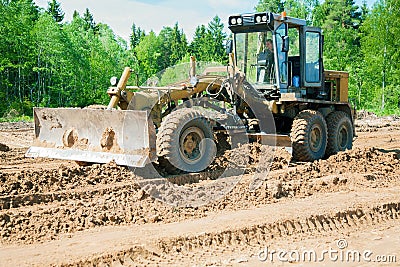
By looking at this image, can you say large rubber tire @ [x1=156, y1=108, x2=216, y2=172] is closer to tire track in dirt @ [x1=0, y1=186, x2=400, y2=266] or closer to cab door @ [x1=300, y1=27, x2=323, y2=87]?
tire track in dirt @ [x1=0, y1=186, x2=400, y2=266]

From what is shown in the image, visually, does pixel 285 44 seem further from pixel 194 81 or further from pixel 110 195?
pixel 110 195

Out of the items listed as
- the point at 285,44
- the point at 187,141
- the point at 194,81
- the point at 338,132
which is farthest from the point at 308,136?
the point at 187,141

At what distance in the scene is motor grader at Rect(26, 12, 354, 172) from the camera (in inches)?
333

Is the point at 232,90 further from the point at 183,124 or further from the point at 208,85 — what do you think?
the point at 183,124

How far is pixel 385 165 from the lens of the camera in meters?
9.99

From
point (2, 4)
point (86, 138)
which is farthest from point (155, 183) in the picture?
point (2, 4)

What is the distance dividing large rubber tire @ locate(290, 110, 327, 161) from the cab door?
83 centimetres

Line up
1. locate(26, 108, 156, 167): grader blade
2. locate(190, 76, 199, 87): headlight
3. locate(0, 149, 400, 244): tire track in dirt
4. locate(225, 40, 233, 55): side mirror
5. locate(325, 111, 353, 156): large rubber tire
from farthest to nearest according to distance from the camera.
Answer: locate(325, 111, 353, 156): large rubber tire
locate(225, 40, 233, 55): side mirror
locate(190, 76, 199, 87): headlight
locate(26, 108, 156, 167): grader blade
locate(0, 149, 400, 244): tire track in dirt

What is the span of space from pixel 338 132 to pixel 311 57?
1.74 metres

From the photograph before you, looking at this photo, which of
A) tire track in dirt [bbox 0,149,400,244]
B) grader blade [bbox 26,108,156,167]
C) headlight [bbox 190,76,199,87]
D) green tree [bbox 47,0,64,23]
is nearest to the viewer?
tire track in dirt [bbox 0,149,400,244]

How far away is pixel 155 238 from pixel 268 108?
5.33m

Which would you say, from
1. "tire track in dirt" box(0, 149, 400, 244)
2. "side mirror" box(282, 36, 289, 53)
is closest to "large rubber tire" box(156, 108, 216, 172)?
"tire track in dirt" box(0, 149, 400, 244)

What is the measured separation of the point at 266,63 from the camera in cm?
1053

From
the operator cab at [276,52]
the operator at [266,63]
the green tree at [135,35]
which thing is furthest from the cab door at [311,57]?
the green tree at [135,35]
